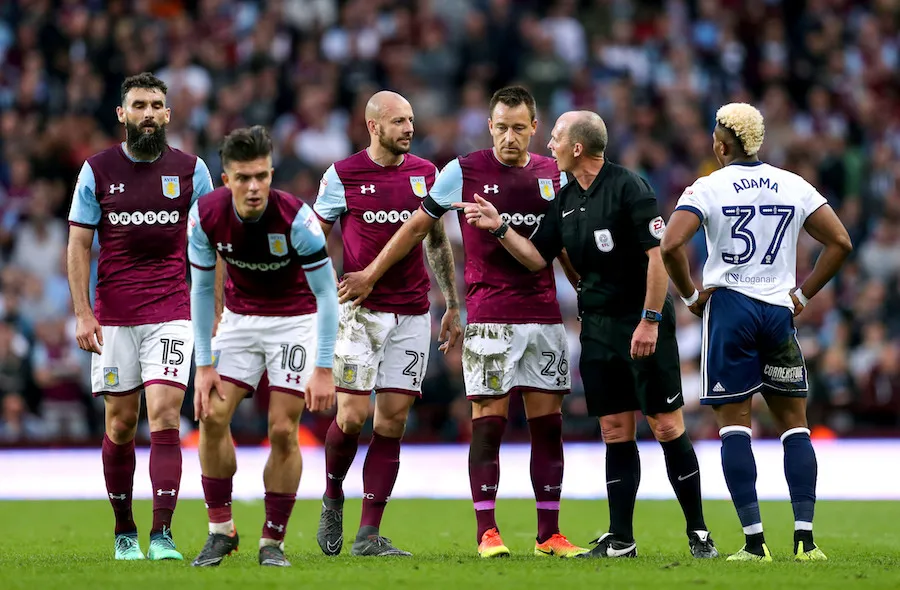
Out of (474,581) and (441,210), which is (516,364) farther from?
(474,581)

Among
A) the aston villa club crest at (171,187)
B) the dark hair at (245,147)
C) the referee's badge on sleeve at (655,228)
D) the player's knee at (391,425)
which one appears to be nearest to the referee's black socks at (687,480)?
the referee's badge on sleeve at (655,228)

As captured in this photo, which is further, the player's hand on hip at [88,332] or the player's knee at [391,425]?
the player's knee at [391,425]

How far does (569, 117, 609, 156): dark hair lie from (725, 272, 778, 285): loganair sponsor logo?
122 cm

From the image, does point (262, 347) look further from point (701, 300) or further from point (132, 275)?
point (701, 300)

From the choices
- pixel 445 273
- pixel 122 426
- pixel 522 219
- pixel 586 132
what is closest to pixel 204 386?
pixel 122 426

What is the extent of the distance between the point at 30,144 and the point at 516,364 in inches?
461

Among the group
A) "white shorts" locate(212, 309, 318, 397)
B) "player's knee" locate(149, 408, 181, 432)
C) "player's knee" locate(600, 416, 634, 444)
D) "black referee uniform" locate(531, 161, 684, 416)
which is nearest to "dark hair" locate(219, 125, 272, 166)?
"white shorts" locate(212, 309, 318, 397)

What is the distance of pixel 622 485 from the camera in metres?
8.91

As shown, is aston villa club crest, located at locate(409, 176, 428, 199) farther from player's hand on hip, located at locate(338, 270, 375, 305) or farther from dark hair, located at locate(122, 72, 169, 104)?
dark hair, located at locate(122, 72, 169, 104)

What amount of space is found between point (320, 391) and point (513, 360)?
1.78 metres

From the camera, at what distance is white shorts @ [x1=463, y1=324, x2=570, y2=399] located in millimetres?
9156

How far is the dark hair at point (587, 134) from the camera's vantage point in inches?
355

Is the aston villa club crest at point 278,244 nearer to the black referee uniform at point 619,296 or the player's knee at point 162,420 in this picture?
the player's knee at point 162,420

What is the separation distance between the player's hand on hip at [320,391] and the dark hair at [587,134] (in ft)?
7.72
